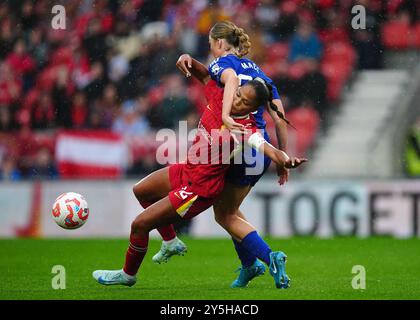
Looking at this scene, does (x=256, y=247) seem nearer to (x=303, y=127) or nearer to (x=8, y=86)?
(x=303, y=127)

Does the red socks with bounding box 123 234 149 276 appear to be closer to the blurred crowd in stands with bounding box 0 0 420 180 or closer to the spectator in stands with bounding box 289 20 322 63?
the blurred crowd in stands with bounding box 0 0 420 180

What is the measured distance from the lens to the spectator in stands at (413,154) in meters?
12.7

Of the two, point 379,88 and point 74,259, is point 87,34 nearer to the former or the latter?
point 379,88

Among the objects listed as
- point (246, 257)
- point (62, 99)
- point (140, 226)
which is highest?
point (62, 99)

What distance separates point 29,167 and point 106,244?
226 centimetres

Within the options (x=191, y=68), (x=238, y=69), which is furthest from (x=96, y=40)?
(x=238, y=69)

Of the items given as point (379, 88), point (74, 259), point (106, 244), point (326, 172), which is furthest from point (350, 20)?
point (74, 259)

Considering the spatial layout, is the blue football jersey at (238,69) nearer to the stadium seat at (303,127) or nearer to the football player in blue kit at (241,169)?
the football player in blue kit at (241,169)

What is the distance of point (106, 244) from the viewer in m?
11.8

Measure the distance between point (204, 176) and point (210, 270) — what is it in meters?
2.06

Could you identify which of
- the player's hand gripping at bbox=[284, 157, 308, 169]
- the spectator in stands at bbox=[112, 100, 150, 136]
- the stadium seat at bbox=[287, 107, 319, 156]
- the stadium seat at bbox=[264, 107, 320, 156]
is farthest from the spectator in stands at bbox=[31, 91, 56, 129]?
the player's hand gripping at bbox=[284, 157, 308, 169]

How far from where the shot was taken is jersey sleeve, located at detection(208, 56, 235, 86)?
6.98 meters

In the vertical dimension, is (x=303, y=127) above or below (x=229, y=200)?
above

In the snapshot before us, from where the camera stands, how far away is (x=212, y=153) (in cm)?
702
